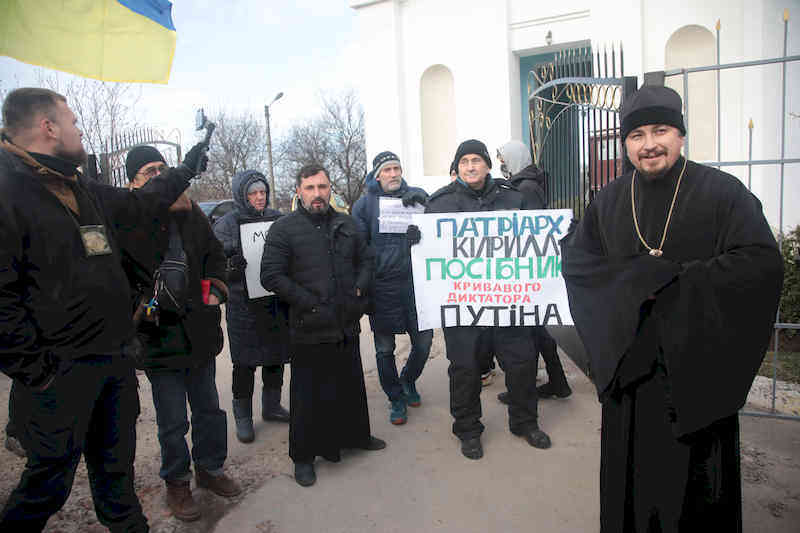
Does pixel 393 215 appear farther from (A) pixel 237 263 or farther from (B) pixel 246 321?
(B) pixel 246 321

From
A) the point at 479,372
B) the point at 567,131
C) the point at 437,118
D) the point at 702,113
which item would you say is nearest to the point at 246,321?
the point at 479,372

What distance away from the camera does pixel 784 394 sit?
432 centimetres

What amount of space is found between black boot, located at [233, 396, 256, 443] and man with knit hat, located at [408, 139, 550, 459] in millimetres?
1568

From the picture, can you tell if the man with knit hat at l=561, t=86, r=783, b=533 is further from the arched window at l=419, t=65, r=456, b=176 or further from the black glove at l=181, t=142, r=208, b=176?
the arched window at l=419, t=65, r=456, b=176

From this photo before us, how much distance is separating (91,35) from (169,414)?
207 cm

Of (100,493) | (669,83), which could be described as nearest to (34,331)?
(100,493)

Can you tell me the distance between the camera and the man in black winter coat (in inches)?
182

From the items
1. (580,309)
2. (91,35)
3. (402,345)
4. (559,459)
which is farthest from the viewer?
(402,345)

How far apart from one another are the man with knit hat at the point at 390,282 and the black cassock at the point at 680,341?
2149 mm

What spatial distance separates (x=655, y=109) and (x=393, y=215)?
249 centimetres

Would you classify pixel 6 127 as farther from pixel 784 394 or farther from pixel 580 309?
pixel 784 394

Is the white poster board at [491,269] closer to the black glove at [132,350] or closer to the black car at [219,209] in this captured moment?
the black car at [219,209]

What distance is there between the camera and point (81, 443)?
8.31 feet

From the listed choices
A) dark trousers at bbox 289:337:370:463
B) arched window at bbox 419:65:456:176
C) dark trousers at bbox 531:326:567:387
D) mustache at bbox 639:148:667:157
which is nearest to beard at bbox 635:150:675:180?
mustache at bbox 639:148:667:157
